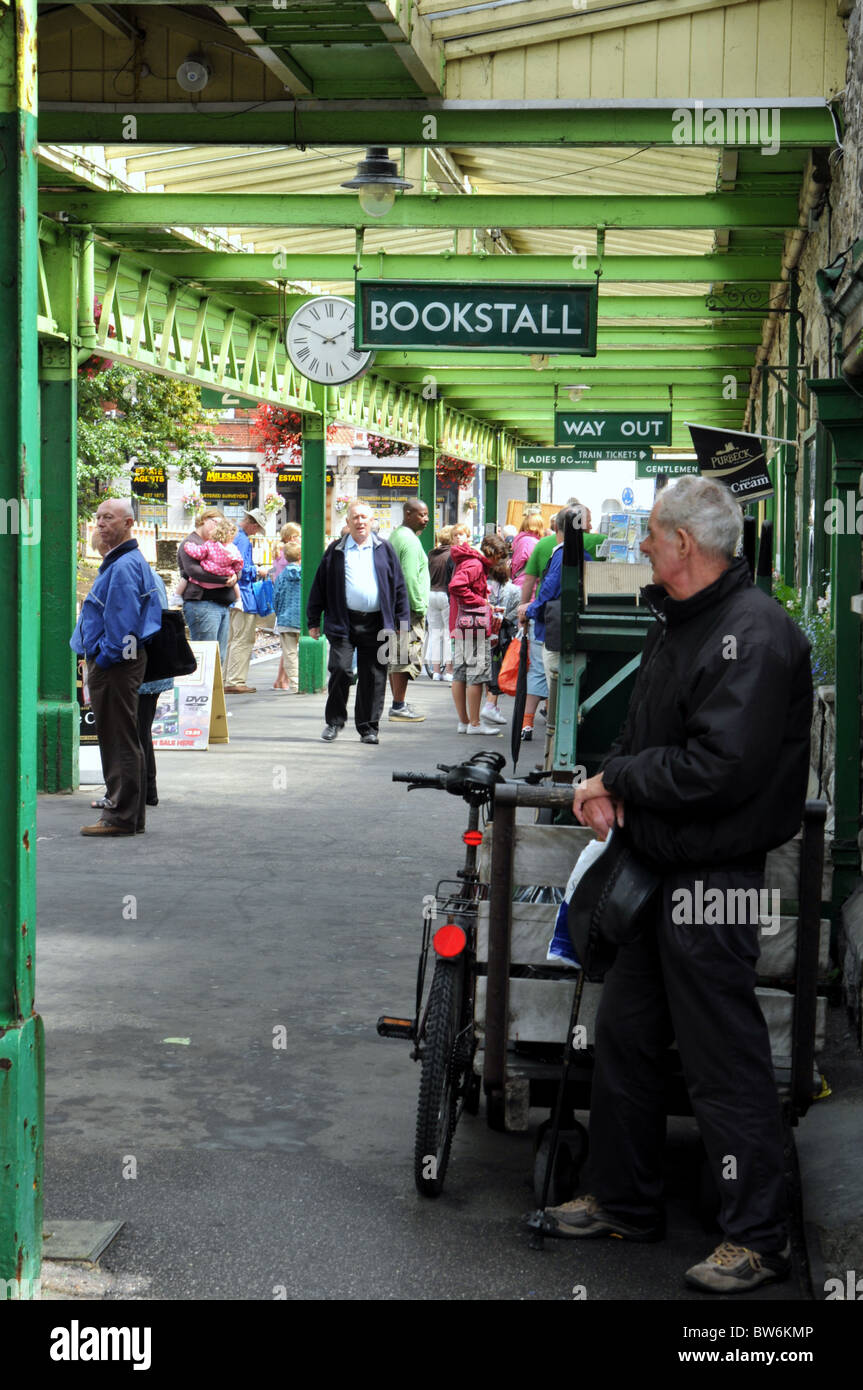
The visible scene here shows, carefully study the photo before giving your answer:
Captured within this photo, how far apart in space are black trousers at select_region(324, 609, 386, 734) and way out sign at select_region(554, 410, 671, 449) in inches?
359

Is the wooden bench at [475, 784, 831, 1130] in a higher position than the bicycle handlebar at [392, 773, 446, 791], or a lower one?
lower

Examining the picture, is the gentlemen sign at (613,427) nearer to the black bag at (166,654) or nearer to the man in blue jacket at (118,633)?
the black bag at (166,654)

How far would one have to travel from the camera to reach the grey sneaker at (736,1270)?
12.8 feet

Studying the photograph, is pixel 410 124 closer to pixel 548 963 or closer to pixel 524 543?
pixel 548 963

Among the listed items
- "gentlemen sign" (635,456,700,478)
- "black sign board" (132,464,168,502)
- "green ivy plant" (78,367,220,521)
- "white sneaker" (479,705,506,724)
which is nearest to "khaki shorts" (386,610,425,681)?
"white sneaker" (479,705,506,724)

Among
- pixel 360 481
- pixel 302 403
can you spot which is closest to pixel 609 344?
pixel 302 403

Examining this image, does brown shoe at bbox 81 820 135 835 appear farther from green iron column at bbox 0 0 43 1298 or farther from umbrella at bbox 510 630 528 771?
green iron column at bbox 0 0 43 1298

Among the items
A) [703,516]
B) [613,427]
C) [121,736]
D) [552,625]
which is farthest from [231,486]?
[703,516]

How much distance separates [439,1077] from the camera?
438 cm

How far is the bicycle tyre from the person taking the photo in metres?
4.39

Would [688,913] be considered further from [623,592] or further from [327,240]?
[327,240]

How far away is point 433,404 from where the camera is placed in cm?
2650

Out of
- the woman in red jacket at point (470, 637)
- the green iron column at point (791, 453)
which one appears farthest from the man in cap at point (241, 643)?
the green iron column at point (791, 453)

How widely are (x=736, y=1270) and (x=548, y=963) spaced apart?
2.98ft
